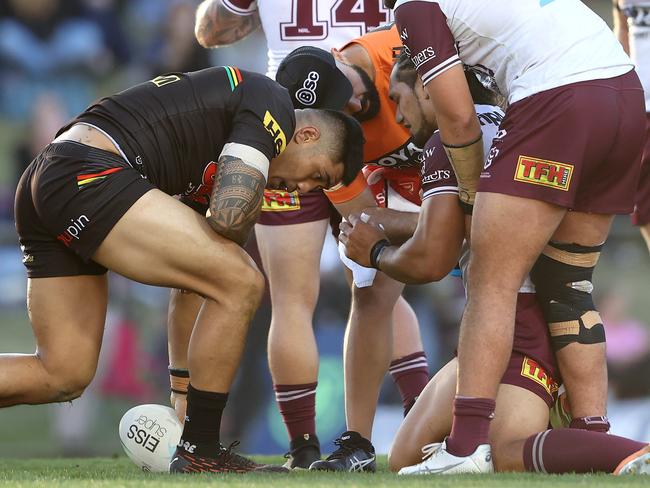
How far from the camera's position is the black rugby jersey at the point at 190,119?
468cm

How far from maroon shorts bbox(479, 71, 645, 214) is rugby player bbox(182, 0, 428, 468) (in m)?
1.14

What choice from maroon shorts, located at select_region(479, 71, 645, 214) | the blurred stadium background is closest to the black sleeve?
maroon shorts, located at select_region(479, 71, 645, 214)

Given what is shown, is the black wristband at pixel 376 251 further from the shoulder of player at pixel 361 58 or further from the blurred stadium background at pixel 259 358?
the blurred stadium background at pixel 259 358

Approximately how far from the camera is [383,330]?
18.7ft

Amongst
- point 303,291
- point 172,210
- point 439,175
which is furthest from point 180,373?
point 439,175

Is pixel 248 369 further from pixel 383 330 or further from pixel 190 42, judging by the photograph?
pixel 190 42

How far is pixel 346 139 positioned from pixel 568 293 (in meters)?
1.08

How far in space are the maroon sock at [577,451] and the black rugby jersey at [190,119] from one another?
149cm

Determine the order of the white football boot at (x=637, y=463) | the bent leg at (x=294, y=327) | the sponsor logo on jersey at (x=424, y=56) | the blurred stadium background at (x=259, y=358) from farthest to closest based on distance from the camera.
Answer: the blurred stadium background at (x=259, y=358), the bent leg at (x=294, y=327), the sponsor logo on jersey at (x=424, y=56), the white football boot at (x=637, y=463)

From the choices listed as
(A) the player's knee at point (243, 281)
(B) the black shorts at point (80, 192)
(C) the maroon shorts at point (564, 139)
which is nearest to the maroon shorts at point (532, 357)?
(C) the maroon shorts at point (564, 139)

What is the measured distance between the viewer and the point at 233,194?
4.50 m

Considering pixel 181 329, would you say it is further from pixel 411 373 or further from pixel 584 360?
pixel 584 360

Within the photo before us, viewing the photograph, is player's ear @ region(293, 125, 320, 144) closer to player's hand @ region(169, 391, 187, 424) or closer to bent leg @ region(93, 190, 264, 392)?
bent leg @ region(93, 190, 264, 392)

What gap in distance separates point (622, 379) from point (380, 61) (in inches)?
138
